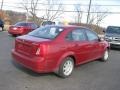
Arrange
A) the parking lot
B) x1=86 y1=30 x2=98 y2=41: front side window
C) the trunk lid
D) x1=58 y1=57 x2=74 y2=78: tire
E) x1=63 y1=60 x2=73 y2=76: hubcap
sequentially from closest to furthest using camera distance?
the parking lot < the trunk lid < x1=58 y1=57 x2=74 y2=78: tire < x1=63 y1=60 x2=73 y2=76: hubcap < x1=86 y1=30 x2=98 y2=41: front side window

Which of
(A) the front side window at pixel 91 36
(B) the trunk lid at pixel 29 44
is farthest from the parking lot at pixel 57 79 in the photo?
(A) the front side window at pixel 91 36

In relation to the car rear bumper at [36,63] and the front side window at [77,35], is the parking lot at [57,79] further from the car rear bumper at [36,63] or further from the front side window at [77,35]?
the front side window at [77,35]

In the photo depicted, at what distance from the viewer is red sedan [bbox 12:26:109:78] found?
6.85 m

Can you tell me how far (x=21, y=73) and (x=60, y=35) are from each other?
1.67m

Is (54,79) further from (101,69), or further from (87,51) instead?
(101,69)

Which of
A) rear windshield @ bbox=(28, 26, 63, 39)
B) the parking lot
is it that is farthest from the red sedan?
the parking lot

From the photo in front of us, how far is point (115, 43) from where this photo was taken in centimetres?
1556

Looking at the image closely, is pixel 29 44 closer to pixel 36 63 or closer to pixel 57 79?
pixel 36 63

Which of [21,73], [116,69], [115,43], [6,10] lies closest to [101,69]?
[116,69]

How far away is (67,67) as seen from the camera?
762 cm

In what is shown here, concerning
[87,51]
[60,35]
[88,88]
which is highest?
[60,35]

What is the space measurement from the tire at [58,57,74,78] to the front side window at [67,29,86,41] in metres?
0.66

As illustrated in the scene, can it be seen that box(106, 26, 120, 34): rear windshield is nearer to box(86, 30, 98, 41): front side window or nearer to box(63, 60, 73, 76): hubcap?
box(86, 30, 98, 41): front side window

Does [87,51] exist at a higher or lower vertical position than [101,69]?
higher
